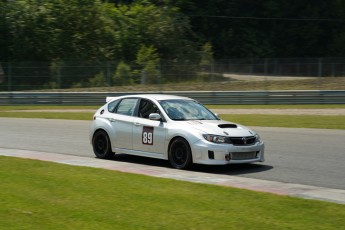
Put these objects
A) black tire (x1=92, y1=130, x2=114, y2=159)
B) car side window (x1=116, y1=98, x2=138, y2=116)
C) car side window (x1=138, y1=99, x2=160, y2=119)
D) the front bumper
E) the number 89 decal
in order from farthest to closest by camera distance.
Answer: black tire (x1=92, y1=130, x2=114, y2=159) < car side window (x1=116, y1=98, x2=138, y2=116) < car side window (x1=138, y1=99, x2=160, y2=119) < the number 89 decal < the front bumper

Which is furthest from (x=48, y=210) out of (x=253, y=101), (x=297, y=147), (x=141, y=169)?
(x=253, y=101)

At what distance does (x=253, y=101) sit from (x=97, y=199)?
26.9 metres

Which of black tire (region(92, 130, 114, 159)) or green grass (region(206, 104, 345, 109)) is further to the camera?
green grass (region(206, 104, 345, 109))

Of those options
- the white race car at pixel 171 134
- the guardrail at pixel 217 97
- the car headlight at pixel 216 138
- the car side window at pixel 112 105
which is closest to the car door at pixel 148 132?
the white race car at pixel 171 134

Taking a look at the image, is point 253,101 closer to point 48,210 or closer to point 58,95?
point 58,95

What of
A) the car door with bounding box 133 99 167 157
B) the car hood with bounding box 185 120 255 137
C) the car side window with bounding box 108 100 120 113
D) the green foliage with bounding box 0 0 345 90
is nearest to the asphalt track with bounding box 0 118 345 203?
the car door with bounding box 133 99 167 157

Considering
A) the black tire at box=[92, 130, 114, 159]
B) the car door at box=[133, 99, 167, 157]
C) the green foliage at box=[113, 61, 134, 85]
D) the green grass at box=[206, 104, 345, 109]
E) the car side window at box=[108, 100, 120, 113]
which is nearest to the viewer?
the car door at box=[133, 99, 167, 157]

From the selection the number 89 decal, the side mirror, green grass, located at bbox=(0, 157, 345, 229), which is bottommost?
green grass, located at bbox=(0, 157, 345, 229)

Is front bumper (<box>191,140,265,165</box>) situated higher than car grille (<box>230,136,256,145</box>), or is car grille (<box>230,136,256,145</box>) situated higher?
car grille (<box>230,136,256,145</box>)

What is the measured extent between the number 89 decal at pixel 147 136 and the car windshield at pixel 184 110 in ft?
1.62

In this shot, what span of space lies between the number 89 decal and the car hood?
32.0 inches

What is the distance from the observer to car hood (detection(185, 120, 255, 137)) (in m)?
11.3

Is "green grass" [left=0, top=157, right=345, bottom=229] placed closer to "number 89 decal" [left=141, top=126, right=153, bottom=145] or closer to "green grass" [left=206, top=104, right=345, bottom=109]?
"number 89 decal" [left=141, top=126, right=153, bottom=145]

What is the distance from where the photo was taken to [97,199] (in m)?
8.08
